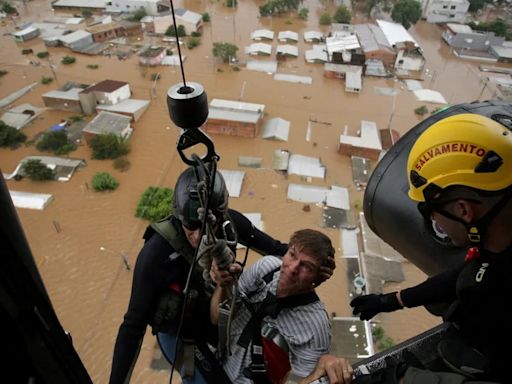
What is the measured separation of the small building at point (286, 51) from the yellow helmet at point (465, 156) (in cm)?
2198

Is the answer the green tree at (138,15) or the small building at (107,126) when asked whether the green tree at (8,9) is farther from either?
the small building at (107,126)

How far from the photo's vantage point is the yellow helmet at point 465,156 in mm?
1546

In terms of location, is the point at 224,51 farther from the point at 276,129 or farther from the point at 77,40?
the point at 77,40

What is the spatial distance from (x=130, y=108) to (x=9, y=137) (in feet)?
15.5

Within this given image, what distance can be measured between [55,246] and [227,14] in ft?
80.1

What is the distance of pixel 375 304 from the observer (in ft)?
9.41

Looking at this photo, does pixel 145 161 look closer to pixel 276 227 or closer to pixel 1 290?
pixel 276 227

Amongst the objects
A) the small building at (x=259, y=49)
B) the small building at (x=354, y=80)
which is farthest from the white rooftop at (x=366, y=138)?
the small building at (x=259, y=49)

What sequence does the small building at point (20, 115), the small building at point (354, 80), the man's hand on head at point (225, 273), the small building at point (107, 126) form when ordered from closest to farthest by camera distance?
the man's hand on head at point (225, 273) → the small building at point (107, 126) → the small building at point (20, 115) → the small building at point (354, 80)

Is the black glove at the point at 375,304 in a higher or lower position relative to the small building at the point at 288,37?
higher

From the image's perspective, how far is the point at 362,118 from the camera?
17.2 m

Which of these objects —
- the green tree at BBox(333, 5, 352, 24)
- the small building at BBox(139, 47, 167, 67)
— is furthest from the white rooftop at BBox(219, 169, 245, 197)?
the green tree at BBox(333, 5, 352, 24)

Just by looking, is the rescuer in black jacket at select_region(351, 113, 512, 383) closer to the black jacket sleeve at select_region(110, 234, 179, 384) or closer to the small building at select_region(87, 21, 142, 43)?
the black jacket sleeve at select_region(110, 234, 179, 384)

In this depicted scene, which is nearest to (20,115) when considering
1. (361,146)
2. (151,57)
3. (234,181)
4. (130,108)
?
(130,108)
